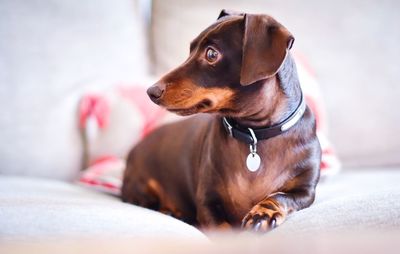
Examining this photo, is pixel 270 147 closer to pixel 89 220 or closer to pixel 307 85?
pixel 89 220

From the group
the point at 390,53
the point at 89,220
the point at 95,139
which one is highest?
the point at 390,53

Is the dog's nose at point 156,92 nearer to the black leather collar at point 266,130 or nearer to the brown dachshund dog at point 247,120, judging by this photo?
the brown dachshund dog at point 247,120

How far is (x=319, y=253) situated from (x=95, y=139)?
1.35 metres

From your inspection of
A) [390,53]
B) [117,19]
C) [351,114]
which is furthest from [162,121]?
[390,53]

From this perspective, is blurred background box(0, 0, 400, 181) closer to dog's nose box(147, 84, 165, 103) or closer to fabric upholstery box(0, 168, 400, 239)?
fabric upholstery box(0, 168, 400, 239)

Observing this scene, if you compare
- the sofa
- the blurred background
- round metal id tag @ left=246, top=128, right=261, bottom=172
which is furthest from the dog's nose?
the blurred background

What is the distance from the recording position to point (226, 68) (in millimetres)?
1243

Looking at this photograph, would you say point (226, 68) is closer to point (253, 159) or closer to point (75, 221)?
point (253, 159)

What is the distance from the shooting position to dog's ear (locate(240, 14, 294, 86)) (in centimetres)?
117

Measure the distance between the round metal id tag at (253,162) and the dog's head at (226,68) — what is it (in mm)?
124

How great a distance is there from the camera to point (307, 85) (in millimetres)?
1876

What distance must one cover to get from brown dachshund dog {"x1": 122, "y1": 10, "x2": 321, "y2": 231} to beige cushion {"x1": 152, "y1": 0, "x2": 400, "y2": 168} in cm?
67

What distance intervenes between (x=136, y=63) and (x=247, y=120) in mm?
910

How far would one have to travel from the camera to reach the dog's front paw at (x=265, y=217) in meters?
1.11
